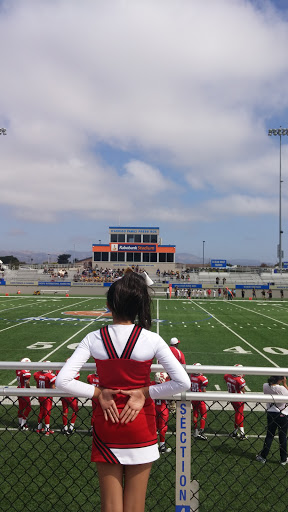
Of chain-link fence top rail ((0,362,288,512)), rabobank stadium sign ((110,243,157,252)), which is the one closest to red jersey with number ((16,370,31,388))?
chain-link fence top rail ((0,362,288,512))

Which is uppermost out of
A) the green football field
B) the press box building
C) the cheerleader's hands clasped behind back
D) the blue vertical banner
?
the press box building

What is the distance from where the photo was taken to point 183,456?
2641 mm

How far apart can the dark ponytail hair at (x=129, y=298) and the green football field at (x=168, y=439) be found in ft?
5.22

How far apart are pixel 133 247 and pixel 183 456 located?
64.1m

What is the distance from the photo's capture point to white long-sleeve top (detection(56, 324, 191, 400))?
221cm

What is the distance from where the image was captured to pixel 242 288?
45094 millimetres

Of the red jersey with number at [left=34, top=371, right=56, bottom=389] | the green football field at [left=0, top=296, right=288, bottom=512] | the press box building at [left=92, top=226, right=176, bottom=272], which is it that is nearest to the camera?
the green football field at [left=0, top=296, right=288, bottom=512]

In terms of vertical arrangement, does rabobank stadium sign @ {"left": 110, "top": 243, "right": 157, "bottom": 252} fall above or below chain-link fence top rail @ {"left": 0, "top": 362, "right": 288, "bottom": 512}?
above

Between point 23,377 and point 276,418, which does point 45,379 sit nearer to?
point 23,377

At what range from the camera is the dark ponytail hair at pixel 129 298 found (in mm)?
2352

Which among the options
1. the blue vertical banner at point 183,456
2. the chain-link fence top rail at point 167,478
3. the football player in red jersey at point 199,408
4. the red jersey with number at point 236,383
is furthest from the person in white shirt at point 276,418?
the blue vertical banner at point 183,456

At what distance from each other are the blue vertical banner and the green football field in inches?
36.2

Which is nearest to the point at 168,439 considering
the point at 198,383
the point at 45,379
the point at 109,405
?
the point at 198,383

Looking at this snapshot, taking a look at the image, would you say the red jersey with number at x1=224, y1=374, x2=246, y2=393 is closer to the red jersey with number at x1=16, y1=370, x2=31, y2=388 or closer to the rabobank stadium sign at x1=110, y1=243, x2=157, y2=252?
the red jersey with number at x1=16, y1=370, x2=31, y2=388
